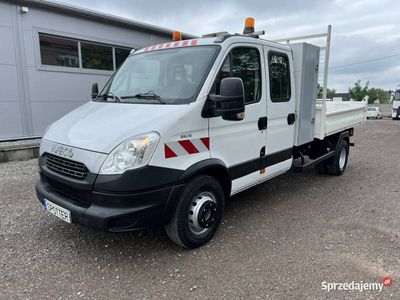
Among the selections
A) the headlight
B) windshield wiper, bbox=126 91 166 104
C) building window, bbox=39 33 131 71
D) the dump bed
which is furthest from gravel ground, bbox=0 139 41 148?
the dump bed

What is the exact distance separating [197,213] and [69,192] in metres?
1.28

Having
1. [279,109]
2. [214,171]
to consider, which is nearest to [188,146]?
[214,171]

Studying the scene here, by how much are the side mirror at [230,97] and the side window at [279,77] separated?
1174 mm

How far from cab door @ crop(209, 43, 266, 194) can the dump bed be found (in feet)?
5.20

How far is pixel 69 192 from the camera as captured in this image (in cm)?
283

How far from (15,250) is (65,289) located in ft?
3.40

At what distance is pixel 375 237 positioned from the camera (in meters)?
3.42

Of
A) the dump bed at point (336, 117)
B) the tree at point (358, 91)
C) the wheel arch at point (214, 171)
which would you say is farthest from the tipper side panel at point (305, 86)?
the tree at point (358, 91)

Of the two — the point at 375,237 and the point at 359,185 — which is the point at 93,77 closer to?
the point at 359,185

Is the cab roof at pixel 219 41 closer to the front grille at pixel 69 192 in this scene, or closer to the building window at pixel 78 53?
the front grille at pixel 69 192

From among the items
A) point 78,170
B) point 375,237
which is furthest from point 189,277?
point 375,237

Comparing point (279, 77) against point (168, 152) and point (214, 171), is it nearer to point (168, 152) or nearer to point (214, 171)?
point (214, 171)

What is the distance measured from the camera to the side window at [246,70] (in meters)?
3.22

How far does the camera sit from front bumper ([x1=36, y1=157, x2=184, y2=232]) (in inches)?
97.8
